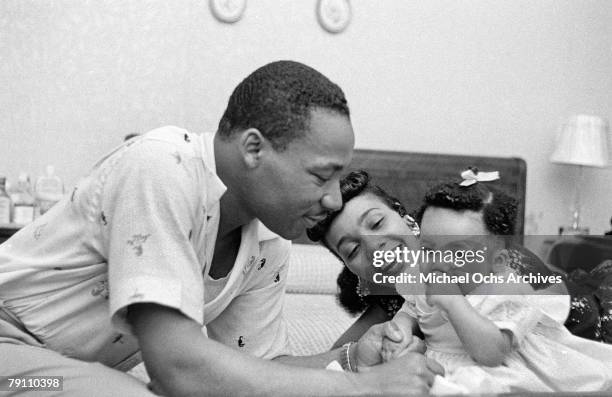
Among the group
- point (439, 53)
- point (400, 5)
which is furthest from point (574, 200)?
point (400, 5)

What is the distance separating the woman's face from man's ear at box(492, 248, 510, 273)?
7.0 inches

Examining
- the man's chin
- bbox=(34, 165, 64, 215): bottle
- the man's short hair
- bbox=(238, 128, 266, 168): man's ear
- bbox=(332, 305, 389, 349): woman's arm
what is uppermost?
the man's short hair

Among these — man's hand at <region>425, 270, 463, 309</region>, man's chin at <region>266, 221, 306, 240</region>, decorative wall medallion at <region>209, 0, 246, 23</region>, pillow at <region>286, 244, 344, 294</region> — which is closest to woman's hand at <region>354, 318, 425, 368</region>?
man's hand at <region>425, 270, 463, 309</region>

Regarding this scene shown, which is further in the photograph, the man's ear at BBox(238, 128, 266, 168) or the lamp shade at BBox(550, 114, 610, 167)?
the lamp shade at BBox(550, 114, 610, 167)

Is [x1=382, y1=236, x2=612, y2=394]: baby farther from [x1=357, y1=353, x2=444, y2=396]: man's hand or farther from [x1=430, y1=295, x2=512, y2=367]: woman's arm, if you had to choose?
[x1=357, y1=353, x2=444, y2=396]: man's hand

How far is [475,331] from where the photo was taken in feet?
4.44

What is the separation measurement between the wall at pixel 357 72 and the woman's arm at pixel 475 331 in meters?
2.80

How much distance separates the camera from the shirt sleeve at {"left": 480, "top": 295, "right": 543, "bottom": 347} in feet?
4.72

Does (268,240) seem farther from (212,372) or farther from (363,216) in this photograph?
(212,372)

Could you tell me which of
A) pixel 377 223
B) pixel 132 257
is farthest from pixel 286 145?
pixel 377 223

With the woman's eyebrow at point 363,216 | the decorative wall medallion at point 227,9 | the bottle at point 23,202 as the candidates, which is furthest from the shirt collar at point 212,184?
the decorative wall medallion at point 227,9

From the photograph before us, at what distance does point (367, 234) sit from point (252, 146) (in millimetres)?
506

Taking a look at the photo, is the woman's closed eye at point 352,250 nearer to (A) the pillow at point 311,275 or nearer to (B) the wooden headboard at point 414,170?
(A) the pillow at point 311,275

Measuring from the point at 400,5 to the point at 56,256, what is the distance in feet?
11.0
